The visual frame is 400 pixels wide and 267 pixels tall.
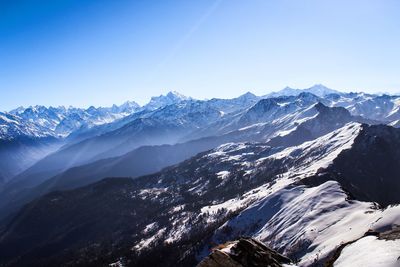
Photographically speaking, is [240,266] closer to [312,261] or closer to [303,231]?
[312,261]

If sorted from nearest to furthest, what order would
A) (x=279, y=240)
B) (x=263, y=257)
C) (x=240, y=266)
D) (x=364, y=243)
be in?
(x=240, y=266), (x=263, y=257), (x=364, y=243), (x=279, y=240)

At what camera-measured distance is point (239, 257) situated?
120ft

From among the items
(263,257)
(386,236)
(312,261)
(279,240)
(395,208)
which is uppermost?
(263,257)

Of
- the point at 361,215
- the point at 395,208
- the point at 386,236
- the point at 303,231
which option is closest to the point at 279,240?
the point at 303,231

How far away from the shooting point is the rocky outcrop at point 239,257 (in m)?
36.1

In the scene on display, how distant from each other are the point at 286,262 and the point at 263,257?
5.48 meters

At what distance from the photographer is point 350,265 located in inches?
1577

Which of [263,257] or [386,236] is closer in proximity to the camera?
[263,257]

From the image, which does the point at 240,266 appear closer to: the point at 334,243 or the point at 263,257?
the point at 263,257

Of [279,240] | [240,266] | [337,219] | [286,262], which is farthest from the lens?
[279,240]

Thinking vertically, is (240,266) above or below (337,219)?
above

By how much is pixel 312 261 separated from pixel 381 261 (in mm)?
102793

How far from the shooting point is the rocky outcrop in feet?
118

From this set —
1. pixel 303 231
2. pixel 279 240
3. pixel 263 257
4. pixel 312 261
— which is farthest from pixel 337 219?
pixel 263 257
